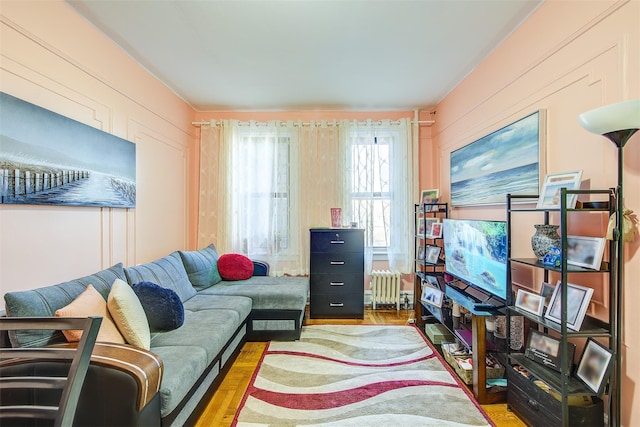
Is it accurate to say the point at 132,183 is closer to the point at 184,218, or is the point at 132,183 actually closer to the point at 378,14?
the point at 184,218

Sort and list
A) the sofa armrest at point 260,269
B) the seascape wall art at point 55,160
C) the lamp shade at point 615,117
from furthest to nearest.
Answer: the sofa armrest at point 260,269 → the seascape wall art at point 55,160 → the lamp shade at point 615,117

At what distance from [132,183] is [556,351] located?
→ 348 cm

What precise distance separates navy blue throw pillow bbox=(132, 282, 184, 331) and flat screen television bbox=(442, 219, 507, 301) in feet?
7.73

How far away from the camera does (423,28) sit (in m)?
2.23

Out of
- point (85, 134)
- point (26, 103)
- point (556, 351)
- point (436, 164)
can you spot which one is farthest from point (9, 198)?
point (436, 164)

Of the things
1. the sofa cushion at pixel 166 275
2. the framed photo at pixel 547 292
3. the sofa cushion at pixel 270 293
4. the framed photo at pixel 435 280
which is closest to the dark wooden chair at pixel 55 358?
the sofa cushion at pixel 166 275

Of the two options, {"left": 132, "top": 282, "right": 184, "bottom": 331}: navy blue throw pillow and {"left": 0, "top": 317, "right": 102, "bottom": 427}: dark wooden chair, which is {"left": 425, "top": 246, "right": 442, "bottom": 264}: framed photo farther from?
{"left": 0, "top": 317, "right": 102, "bottom": 427}: dark wooden chair

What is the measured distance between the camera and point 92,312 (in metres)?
1.54

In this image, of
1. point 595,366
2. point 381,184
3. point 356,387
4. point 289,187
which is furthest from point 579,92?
point 289,187

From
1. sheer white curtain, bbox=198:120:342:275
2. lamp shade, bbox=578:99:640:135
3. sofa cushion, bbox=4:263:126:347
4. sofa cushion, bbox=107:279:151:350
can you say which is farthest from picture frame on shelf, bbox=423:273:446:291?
sofa cushion, bbox=4:263:126:347

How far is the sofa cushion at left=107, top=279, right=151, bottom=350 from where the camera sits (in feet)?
5.22

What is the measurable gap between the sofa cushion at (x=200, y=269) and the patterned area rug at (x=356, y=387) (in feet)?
3.32

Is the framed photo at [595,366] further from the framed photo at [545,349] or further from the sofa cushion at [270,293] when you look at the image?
the sofa cushion at [270,293]

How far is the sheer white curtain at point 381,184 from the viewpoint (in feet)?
12.5
